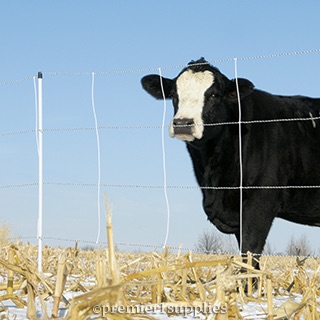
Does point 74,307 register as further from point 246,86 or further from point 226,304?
point 246,86

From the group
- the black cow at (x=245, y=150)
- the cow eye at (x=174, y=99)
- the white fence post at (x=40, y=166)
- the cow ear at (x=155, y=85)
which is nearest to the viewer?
the white fence post at (x=40, y=166)

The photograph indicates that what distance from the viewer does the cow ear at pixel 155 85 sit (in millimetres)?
6723

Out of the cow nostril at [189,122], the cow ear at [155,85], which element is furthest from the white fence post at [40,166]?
the cow nostril at [189,122]

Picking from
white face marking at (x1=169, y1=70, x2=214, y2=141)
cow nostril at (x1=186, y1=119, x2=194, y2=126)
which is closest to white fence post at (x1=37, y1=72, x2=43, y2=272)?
white face marking at (x1=169, y1=70, x2=214, y2=141)

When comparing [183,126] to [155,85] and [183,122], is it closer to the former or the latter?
[183,122]

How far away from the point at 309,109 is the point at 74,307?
591 cm

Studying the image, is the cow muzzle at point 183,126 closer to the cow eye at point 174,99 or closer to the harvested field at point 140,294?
the cow eye at point 174,99

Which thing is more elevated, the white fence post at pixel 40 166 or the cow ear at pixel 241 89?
the cow ear at pixel 241 89

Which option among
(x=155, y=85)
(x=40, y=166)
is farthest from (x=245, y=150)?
(x=40, y=166)

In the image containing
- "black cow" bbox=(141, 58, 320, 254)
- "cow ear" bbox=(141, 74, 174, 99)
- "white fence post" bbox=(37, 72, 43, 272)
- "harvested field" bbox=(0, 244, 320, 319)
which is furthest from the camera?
"cow ear" bbox=(141, 74, 174, 99)

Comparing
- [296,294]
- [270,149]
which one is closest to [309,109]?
[270,149]

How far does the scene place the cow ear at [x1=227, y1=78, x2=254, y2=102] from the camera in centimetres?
637

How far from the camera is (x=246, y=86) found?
6.40 meters

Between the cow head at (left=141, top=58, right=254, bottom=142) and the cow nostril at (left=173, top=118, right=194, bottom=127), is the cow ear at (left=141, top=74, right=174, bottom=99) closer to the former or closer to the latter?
the cow head at (left=141, top=58, right=254, bottom=142)
